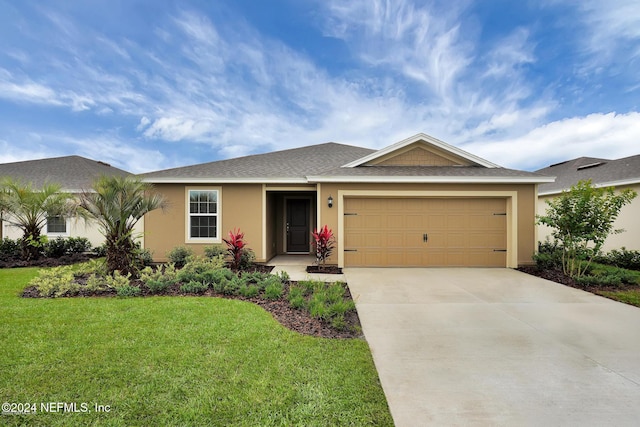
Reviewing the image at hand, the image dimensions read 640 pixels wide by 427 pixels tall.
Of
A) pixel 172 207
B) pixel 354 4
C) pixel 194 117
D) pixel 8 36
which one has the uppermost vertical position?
pixel 354 4

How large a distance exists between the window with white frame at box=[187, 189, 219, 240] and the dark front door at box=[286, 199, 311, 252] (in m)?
3.21

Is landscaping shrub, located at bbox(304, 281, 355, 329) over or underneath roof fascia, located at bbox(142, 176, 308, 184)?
underneath

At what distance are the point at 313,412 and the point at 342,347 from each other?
116 centimetres

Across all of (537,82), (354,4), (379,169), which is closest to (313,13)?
(354,4)

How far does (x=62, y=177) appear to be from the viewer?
506 inches

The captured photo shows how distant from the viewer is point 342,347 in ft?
10.8

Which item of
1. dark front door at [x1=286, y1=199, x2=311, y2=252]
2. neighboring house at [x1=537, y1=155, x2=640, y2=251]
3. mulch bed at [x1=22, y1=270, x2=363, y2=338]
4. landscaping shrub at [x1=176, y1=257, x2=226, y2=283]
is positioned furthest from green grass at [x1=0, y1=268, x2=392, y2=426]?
neighboring house at [x1=537, y1=155, x2=640, y2=251]

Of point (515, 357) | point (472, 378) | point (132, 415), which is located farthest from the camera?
point (515, 357)

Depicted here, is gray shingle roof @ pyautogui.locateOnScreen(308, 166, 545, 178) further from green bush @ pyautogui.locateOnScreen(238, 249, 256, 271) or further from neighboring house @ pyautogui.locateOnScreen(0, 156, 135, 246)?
neighboring house @ pyautogui.locateOnScreen(0, 156, 135, 246)

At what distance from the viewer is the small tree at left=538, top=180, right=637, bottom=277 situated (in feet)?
22.5

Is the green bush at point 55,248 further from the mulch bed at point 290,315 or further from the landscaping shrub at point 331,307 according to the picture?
the landscaping shrub at point 331,307

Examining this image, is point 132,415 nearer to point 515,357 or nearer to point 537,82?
point 515,357

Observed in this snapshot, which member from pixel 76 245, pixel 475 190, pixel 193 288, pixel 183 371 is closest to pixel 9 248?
pixel 76 245

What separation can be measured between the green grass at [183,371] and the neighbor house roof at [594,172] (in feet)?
31.9
